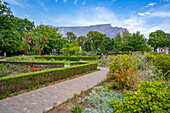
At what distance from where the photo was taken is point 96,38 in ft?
139

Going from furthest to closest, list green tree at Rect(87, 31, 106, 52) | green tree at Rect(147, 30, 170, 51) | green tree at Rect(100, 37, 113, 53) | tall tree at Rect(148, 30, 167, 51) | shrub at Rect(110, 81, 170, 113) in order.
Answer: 1. green tree at Rect(87, 31, 106, 52)
2. green tree at Rect(100, 37, 113, 53)
3. tall tree at Rect(148, 30, 167, 51)
4. green tree at Rect(147, 30, 170, 51)
5. shrub at Rect(110, 81, 170, 113)

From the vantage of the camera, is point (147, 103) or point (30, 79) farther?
point (30, 79)

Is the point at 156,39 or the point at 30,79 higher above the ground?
the point at 156,39

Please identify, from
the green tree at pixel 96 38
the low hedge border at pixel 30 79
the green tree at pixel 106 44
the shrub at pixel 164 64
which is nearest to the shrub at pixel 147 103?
the low hedge border at pixel 30 79

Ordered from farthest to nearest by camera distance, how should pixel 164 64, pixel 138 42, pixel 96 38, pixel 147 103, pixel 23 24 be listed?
pixel 96 38
pixel 23 24
pixel 138 42
pixel 164 64
pixel 147 103

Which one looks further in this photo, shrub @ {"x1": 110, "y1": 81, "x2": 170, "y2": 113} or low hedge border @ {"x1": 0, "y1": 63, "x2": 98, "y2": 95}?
low hedge border @ {"x1": 0, "y1": 63, "x2": 98, "y2": 95}

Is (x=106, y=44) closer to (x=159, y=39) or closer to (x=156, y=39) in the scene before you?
(x=156, y=39)

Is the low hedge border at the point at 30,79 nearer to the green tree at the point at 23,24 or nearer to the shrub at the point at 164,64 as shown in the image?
the shrub at the point at 164,64

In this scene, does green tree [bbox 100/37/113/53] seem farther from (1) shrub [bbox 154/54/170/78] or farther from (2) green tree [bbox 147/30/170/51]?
(1) shrub [bbox 154/54/170/78]

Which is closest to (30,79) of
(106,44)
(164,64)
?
(164,64)

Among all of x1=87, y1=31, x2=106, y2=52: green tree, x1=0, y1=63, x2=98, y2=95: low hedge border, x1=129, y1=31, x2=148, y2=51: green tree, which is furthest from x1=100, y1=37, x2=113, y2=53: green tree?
x1=0, y1=63, x2=98, y2=95: low hedge border

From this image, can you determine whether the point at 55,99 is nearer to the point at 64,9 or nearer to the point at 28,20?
the point at 64,9

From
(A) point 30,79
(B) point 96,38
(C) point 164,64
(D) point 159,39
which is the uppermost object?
(B) point 96,38

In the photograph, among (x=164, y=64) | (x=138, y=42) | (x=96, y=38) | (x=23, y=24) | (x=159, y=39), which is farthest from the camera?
(x=96, y=38)
